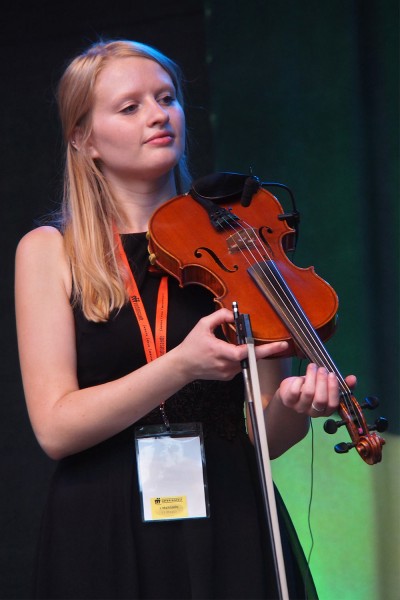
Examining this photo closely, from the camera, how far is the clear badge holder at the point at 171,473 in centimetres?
161

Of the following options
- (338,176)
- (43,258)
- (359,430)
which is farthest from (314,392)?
(338,176)

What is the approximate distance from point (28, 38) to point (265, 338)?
6.55 ft

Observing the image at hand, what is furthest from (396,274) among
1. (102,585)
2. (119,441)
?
(102,585)

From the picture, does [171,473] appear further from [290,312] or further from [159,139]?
[159,139]

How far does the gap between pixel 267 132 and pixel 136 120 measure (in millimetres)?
1207

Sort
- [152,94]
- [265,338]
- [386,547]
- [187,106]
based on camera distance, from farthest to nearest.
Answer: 1. [187,106]
2. [386,547]
3. [152,94]
4. [265,338]

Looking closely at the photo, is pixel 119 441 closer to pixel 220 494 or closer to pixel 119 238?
pixel 220 494

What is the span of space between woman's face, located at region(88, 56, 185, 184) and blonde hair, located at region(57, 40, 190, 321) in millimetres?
33

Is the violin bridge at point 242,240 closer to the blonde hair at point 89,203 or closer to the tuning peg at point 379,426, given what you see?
the blonde hair at point 89,203

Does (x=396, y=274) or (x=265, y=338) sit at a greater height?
(x=396, y=274)

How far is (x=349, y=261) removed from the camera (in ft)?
9.28

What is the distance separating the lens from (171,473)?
1.63 m

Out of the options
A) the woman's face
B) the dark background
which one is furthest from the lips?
the dark background

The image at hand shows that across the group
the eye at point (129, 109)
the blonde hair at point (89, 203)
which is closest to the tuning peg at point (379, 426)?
the blonde hair at point (89, 203)
